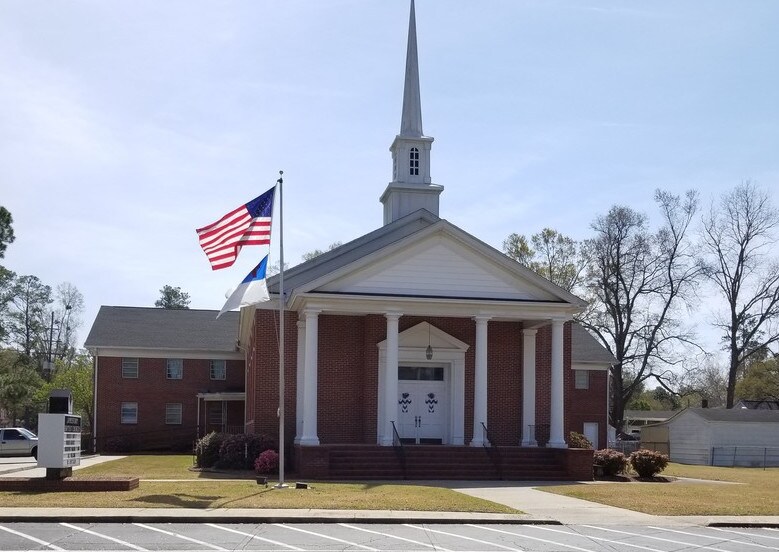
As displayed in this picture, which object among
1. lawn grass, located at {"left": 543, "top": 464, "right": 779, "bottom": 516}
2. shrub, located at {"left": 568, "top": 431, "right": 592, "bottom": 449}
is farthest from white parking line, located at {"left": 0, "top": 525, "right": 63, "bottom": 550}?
shrub, located at {"left": 568, "top": 431, "right": 592, "bottom": 449}

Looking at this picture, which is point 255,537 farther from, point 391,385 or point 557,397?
point 557,397

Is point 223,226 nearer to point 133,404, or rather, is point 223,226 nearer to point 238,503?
point 238,503

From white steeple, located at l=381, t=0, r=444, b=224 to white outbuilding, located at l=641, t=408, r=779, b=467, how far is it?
860 inches

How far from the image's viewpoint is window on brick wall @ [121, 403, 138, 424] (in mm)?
50531

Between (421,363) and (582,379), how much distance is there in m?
19.1

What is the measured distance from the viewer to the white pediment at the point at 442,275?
3069cm

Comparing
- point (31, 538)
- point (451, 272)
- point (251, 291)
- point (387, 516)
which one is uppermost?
point (451, 272)

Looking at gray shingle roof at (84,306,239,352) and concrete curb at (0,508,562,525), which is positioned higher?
gray shingle roof at (84,306,239,352)

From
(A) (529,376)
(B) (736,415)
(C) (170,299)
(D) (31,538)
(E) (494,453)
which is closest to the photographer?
(D) (31,538)

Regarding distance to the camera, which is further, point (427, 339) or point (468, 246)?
point (427, 339)

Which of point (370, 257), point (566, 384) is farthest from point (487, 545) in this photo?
point (566, 384)

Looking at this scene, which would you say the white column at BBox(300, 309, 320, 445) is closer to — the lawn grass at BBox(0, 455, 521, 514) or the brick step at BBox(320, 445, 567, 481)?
the brick step at BBox(320, 445, 567, 481)

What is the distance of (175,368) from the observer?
52.0 meters

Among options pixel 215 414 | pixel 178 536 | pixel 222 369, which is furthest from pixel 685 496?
pixel 222 369
